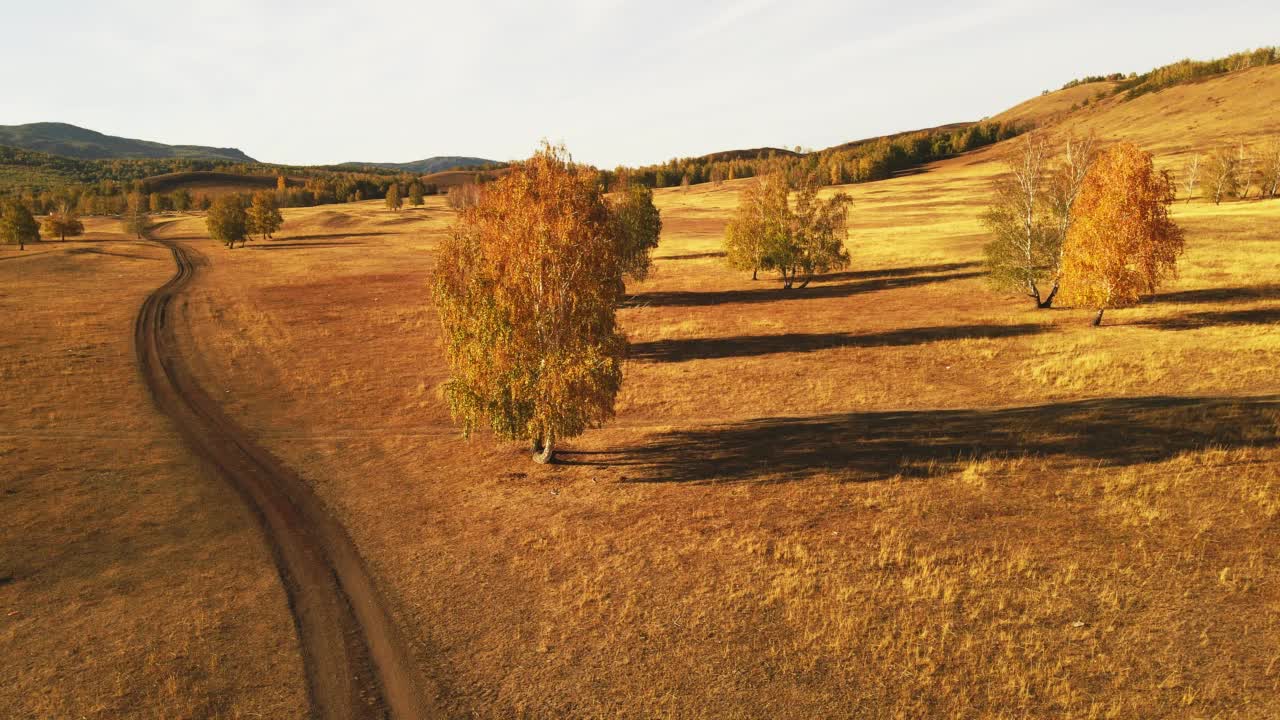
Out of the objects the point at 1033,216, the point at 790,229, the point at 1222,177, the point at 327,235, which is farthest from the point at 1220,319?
the point at 327,235

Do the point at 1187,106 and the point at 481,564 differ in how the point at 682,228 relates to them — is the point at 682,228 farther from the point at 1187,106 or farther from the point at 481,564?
the point at 1187,106

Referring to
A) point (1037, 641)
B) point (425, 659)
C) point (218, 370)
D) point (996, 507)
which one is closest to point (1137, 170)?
point (996, 507)

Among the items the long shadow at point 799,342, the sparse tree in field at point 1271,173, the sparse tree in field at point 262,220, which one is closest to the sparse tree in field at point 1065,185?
the long shadow at point 799,342

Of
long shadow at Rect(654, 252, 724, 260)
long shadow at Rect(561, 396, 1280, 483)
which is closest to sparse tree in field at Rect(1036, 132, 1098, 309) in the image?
long shadow at Rect(561, 396, 1280, 483)

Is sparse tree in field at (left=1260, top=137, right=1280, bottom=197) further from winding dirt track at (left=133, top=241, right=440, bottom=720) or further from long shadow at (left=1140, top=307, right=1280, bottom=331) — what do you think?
winding dirt track at (left=133, top=241, right=440, bottom=720)

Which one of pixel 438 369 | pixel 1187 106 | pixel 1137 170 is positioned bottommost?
pixel 438 369

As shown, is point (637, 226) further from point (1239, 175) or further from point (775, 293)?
point (1239, 175)

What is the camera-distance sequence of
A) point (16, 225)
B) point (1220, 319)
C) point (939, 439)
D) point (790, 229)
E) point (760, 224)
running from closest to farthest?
point (939, 439) → point (1220, 319) → point (790, 229) → point (760, 224) → point (16, 225)
